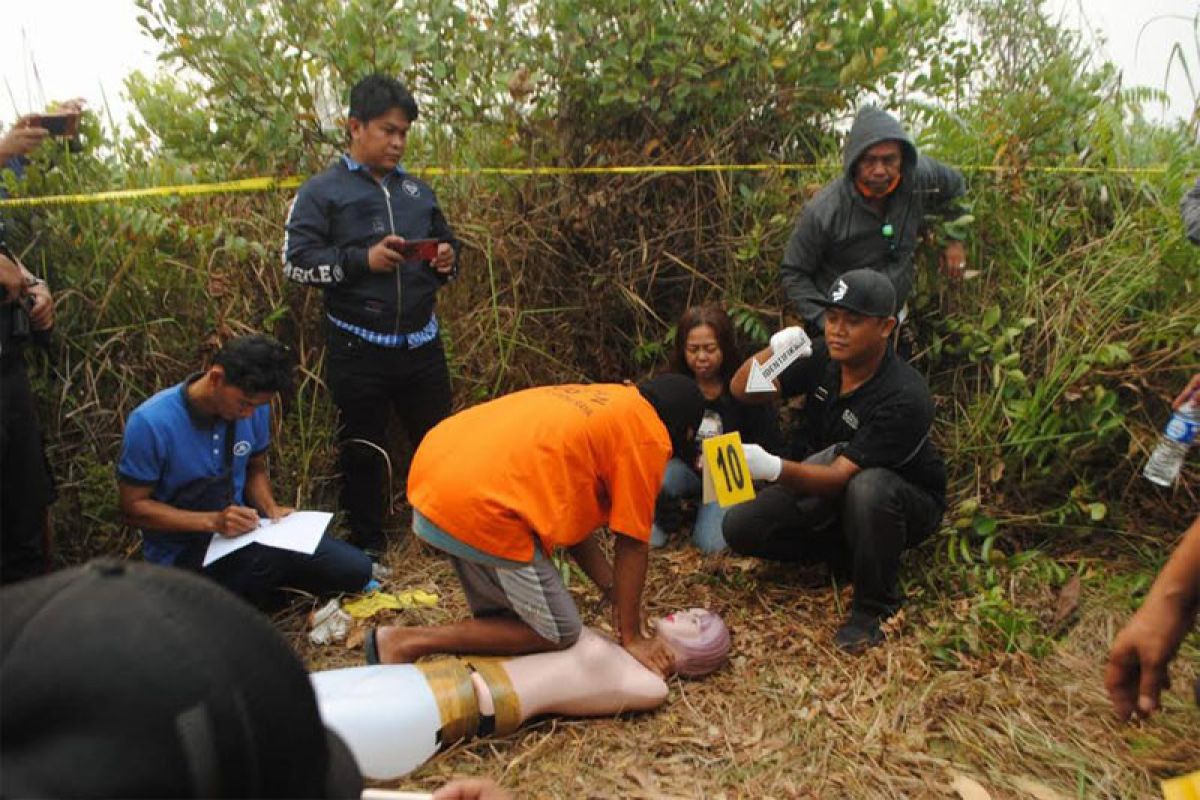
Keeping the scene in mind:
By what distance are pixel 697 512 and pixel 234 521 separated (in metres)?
2.08

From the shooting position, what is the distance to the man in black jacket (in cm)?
348

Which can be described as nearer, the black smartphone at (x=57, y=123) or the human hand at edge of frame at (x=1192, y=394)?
the human hand at edge of frame at (x=1192, y=394)

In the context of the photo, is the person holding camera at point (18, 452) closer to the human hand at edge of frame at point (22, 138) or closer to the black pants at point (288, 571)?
the human hand at edge of frame at point (22, 138)

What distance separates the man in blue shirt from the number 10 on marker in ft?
4.97

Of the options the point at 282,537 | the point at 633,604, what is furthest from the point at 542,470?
the point at 282,537

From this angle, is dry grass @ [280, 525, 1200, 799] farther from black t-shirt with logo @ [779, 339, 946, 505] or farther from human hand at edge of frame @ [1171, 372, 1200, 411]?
human hand at edge of frame @ [1171, 372, 1200, 411]

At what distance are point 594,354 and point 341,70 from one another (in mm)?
1927

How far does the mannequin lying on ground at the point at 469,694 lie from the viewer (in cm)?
237

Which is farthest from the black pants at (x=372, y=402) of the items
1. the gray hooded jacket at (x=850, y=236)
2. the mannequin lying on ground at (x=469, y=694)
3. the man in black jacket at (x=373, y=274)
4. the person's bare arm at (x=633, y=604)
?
the gray hooded jacket at (x=850, y=236)

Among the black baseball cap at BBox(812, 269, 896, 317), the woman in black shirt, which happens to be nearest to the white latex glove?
the black baseball cap at BBox(812, 269, 896, 317)

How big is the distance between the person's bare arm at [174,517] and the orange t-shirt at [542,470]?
781 mm

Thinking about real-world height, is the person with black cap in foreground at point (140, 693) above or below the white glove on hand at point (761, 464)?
above

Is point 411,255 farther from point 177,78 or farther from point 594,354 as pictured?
point 177,78

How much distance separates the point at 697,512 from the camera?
160 inches
